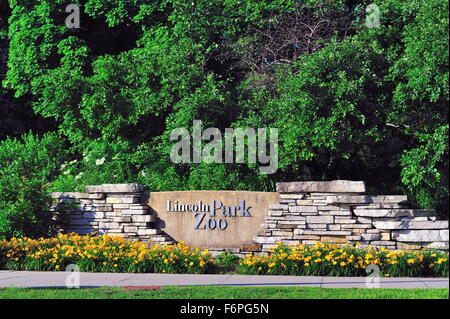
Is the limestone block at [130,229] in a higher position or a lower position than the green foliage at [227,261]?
higher

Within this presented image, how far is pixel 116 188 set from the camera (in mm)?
12172

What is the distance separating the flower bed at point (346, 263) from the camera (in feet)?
31.6

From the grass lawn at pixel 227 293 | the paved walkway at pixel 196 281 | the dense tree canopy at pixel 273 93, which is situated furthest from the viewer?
the dense tree canopy at pixel 273 93

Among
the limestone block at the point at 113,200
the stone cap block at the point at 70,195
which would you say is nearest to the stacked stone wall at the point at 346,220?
the limestone block at the point at 113,200

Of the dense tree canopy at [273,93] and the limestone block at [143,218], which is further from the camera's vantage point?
the limestone block at [143,218]

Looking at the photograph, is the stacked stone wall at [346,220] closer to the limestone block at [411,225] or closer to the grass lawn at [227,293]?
the limestone block at [411,225]

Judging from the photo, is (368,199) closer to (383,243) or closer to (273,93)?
(383,243)

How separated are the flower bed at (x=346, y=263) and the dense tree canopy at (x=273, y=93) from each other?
1.88 metres

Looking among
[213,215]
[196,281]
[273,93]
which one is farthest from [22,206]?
[273,93]

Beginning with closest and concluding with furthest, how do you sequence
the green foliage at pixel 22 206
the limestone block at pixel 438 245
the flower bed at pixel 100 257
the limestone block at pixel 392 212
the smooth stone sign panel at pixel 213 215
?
1. the flower bed at pixel 100 257
2. the limestone block at pixel 438 245
3. the limestone block at pixel 392 212
4. the smooth stone sign panel at pixel 213 215
5. the green foliage at pixel 22 206

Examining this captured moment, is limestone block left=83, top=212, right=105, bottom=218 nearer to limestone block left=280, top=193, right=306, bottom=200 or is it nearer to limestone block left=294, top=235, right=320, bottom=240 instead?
limestone block left=280, top=193, right=306, bottom=200

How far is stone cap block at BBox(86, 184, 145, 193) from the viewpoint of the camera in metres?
12.1

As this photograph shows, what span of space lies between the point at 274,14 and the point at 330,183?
4.30m

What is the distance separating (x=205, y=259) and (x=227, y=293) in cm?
248
